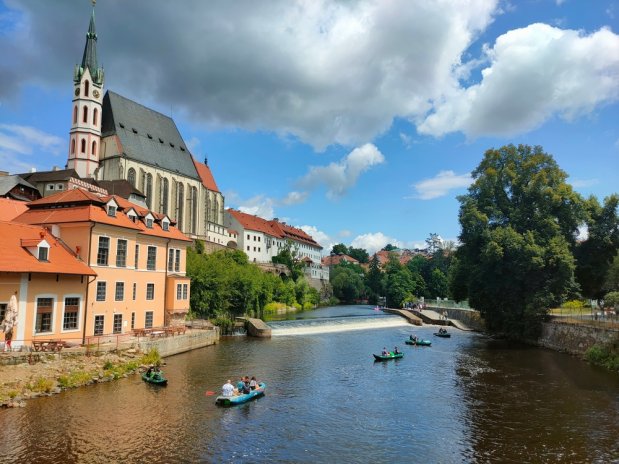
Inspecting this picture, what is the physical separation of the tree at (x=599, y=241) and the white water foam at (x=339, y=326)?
23.9m

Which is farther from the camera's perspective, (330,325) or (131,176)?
(131,176)

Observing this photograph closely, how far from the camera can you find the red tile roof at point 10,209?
1347 inches

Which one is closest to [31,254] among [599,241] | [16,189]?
[16,189]

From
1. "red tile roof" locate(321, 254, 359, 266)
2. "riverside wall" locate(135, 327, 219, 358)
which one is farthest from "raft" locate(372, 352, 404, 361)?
"red tile roof" locate(321, 254, 359, 266)

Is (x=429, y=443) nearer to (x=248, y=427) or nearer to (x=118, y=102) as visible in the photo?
(x=248, y=427)

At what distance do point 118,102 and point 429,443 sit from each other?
285 feet

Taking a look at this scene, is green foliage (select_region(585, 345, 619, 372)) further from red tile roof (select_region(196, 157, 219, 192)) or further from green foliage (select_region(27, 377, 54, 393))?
red tile roof (select_region(196, 157, 219, 192))

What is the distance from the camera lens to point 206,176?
4259 inches

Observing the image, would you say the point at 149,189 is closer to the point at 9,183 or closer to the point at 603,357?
the point at 9,183

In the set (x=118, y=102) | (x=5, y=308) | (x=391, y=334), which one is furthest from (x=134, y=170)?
(x=5, y=308)

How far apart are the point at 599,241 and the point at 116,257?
46.5 meters

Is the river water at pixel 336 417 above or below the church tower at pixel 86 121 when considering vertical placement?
below

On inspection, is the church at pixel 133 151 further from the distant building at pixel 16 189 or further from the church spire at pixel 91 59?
the distant building at pixel 16 189

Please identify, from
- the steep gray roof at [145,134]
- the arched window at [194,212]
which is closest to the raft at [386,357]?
the steep gray roof at [145,134]
